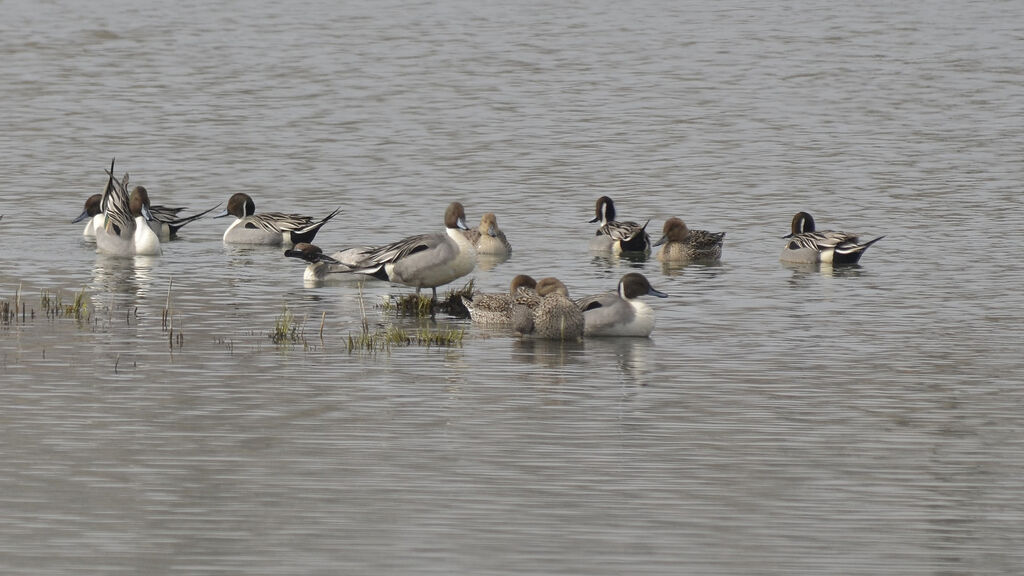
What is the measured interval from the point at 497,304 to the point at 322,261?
4148mm

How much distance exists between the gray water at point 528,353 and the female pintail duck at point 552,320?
19 centimetres

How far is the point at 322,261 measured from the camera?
20.5m

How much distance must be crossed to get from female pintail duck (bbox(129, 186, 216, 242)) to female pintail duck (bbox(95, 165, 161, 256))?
136cm

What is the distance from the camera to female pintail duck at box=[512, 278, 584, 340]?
15953mm

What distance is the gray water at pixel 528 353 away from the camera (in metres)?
9.55

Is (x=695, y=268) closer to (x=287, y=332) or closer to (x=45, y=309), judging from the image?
(x=287, y=332)

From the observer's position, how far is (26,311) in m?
17.2

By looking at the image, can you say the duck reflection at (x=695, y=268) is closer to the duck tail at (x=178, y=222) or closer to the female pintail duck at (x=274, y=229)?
the female pintail duck at (x=274, y=229)

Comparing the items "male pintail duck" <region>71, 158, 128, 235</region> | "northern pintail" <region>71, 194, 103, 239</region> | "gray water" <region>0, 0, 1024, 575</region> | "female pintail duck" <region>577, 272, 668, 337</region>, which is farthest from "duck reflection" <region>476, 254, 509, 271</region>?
→ "female pintail duck" <region>577, 272, 668, 337</region>

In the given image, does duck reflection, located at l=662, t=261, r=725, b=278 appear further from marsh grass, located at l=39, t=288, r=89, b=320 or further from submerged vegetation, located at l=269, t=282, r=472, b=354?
marsh grass, located at l=39, t=288, r=89, b=320

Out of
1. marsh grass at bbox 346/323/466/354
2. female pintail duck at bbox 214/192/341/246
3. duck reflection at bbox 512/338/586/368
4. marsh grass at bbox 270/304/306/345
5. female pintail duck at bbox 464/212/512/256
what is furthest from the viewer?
female pintail duck at bbox 214/192/341/246

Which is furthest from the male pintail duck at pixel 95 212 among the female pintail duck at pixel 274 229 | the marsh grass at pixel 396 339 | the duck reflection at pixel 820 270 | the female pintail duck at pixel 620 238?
the duck reflection at pixel 820 270

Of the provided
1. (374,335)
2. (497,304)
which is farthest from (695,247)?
(374,335)

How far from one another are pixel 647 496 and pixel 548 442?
1449 millimetres
